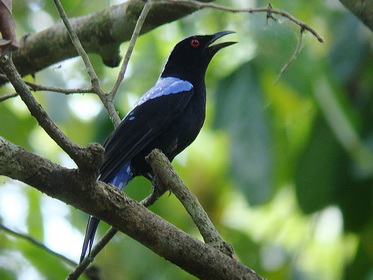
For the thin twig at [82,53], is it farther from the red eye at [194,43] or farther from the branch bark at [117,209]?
the red eye at [194,43]

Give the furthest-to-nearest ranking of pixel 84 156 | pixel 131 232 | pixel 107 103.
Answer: pixel 107 103, pixel 131 232, pixel 84 156

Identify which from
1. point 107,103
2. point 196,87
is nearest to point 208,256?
point 107,103

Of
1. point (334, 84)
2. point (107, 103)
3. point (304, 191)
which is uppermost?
point (334, 84)

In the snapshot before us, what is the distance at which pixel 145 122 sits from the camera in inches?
176

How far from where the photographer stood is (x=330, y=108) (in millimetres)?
5281

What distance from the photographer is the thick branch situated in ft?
14.6

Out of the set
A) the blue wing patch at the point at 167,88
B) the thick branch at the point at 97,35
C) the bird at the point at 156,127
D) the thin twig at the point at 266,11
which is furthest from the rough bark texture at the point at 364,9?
the blue wing patch at the point at 167,88

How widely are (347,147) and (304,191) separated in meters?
0.46

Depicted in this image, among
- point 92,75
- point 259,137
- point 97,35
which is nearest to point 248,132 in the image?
point 259,137

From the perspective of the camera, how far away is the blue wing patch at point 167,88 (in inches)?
189

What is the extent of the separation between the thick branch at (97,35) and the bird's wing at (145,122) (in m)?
0.34

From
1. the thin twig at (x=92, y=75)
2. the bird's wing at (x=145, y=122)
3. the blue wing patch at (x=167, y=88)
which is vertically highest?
the blue wing patch at (x=167, y=88)

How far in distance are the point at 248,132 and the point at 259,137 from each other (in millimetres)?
88

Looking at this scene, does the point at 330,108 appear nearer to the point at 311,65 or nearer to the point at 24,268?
the point at 311,65
